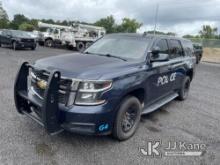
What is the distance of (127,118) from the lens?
3.88 metres

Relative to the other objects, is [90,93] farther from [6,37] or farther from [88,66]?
[6,37]

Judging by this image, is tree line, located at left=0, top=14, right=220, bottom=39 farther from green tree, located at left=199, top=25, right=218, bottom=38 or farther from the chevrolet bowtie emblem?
the chevrolet bowtie emblem

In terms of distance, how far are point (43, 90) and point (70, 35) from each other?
20.5m

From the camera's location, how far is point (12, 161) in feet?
10.2

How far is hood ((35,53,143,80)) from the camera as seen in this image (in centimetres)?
321

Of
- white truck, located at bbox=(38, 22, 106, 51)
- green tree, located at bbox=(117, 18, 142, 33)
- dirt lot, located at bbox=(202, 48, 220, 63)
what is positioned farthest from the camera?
green tree, located at bbox=(117, 18, 142, 33)

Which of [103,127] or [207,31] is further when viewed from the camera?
[207,31]

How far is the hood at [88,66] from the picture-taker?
321cm

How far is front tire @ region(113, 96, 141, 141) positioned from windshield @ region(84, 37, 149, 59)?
2.97 ft

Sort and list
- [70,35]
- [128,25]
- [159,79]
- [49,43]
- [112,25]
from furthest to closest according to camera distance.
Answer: [112,25] → [128,25] → [49,43] → [70,35] → [159,79]

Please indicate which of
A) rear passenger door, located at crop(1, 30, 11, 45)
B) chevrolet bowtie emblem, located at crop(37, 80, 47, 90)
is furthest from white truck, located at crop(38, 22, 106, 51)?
chevrolet bowtie emblem, located at crop(37, 80, 47, 90)

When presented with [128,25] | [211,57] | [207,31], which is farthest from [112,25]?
[211,57]

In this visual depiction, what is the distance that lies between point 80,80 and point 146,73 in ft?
4.58

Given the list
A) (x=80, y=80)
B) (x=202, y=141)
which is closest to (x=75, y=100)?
(x=80, y=80)
